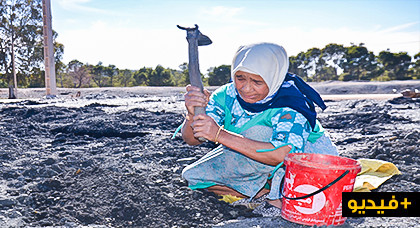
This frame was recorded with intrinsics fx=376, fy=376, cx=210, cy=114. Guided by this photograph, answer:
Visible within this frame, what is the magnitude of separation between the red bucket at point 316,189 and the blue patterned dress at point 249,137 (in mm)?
199

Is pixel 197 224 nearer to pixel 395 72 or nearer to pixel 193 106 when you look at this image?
pixel 193 106

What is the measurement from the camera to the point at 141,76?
30.9m

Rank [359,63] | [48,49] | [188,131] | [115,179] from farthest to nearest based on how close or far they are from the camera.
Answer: [359,63], [48,49], [115,179], [188,131]

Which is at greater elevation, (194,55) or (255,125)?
(194,55)

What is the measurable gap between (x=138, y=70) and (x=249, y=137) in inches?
1202

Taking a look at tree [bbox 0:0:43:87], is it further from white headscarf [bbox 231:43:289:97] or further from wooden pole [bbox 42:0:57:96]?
white headscarf [bbox 231:43:289:97]

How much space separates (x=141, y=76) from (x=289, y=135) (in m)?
29.7

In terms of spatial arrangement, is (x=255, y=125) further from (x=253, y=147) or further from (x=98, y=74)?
(x=98, y=74)

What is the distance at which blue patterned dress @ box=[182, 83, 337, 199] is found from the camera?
80.4 inches

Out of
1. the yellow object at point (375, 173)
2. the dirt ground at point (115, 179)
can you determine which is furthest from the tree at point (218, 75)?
the yellow object at point (375, 173)

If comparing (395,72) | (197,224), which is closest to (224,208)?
(197,224)

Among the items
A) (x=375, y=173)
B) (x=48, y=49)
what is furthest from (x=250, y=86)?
(x=48, y=49)

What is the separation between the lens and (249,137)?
222cm

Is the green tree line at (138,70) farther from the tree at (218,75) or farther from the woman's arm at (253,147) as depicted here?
the woman's arm at (253,147)
